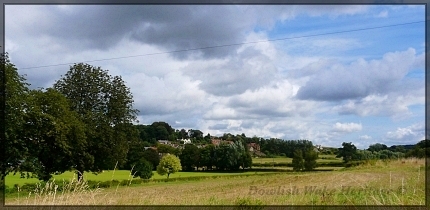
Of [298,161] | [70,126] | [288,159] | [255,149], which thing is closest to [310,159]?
[298,161]

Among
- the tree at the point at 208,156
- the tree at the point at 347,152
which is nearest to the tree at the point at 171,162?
the tree at the point at 208,156

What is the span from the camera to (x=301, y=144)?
69.2 ft

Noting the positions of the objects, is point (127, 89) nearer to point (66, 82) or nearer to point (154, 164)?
point (66, 82)

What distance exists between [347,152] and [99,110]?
16.9 m

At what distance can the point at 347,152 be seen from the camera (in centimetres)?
2270

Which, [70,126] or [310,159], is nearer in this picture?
[310,159]

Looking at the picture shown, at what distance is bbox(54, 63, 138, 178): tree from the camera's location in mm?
29891

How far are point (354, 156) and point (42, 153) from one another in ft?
62.8

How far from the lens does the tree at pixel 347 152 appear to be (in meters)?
21.6

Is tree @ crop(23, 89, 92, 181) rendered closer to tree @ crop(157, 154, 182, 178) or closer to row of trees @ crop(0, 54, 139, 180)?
row of trees @ crop(0, 54, 139, 180)

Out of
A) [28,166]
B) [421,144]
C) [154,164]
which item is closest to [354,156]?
[421,144]

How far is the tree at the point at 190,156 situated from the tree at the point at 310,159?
226 inches

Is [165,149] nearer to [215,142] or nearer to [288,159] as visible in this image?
[215,142]

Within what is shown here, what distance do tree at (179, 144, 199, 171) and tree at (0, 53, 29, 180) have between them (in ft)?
28.6
